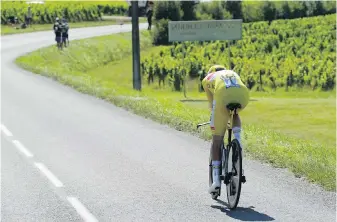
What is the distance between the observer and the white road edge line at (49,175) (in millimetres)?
10625

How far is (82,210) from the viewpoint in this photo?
886 cm

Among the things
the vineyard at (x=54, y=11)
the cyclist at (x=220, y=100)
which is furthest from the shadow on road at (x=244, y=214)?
the vineyard at (x=54, y=11)

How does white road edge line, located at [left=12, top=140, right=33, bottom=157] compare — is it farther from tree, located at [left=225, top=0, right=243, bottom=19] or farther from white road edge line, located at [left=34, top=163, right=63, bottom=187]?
tree, located at [left=225, top=0, right=243, bottom=19]

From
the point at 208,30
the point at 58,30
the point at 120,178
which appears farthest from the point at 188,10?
the point at 120,178

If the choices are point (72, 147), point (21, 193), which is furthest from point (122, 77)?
point (21, 193)

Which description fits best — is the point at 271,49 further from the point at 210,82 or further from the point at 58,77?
the point at 210,82

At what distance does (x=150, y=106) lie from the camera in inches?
768

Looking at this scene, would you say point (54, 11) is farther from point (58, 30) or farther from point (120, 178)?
point (120, 178)

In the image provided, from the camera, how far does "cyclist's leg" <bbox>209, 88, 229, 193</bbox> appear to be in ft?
28.3

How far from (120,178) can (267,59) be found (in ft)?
102

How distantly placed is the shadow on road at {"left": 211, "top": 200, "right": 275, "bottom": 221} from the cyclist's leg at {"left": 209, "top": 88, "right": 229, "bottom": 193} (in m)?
0.31

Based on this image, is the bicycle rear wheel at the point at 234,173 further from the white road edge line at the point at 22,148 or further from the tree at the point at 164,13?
the tree at the point at 164,13

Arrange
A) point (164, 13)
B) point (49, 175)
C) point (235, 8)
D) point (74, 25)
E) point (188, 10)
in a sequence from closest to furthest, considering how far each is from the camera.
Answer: point (49, 175) → point (164, 13) → point (188, 10) → point (235, 8) → point (74, 25)

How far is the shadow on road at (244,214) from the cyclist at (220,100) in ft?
0.99
